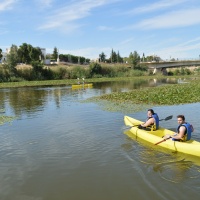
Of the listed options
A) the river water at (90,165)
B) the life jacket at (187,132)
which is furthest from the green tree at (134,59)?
the life jacket at (187,132)

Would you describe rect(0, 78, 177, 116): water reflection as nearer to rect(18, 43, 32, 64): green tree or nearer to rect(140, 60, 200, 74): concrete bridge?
rect(18, 43, 32, 64): green tree

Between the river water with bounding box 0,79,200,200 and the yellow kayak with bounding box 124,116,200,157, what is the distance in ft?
0.75

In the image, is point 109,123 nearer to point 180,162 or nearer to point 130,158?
point 130,158

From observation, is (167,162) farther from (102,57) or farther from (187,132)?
(102,57)

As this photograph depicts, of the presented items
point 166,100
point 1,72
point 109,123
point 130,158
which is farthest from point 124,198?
point 1,72

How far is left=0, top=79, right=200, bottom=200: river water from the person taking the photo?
324 inches

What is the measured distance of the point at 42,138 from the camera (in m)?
14.2

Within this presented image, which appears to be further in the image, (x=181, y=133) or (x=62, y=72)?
(x=62, y=72)

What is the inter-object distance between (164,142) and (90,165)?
3389 millimetres

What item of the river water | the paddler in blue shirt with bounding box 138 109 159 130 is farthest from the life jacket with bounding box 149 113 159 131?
the river water

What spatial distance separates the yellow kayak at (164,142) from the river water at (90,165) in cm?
23

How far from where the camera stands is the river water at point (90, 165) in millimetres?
8242

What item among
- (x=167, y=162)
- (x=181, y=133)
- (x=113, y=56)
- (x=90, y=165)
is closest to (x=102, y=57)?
(x=113, y=56)

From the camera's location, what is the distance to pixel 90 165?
409 inches
